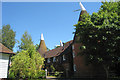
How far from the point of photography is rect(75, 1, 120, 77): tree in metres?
15.9

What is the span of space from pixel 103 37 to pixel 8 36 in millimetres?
42717

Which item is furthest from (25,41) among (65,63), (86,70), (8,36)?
(86,70)

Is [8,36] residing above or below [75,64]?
above

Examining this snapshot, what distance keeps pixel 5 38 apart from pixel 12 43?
13.4 feet

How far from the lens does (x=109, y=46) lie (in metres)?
16.1

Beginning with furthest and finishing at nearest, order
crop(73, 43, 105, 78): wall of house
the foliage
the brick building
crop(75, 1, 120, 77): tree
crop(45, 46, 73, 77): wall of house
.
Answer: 1. crop(45, 46, 73, 77): wall of house
2. the brick building
3. crop(73, 43, 105, 78): wall of house
4. crop(75, 1, 120, 77): tree
5. the foliage

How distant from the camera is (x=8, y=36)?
48438 millimetres

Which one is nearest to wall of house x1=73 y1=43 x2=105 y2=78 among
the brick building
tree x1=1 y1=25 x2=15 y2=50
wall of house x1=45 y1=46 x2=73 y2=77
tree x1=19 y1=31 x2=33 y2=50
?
the brick building

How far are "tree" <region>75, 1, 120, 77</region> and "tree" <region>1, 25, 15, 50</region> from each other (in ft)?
127

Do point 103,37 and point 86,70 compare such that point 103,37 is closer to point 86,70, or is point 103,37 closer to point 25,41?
point 86,70

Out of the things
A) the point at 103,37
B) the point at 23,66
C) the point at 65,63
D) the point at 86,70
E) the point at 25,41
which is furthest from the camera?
the point at 25,41

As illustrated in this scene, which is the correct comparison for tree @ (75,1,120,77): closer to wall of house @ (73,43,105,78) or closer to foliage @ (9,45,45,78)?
wall of house @ (73,43,105,78)

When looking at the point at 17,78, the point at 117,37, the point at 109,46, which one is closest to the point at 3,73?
the point at 17,78

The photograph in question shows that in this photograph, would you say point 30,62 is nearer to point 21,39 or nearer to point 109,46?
point 109,46
